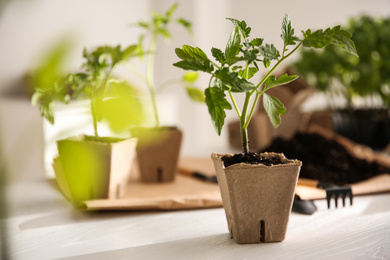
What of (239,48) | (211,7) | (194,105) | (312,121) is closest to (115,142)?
(239,48)

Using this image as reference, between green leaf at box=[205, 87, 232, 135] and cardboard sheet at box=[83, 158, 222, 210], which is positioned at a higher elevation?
green leaf at box=[205, 87, 232, 135]

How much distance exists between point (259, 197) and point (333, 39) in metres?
0.22

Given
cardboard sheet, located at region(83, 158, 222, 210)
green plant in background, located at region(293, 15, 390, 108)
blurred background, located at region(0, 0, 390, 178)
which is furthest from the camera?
green plant in background, located at region(293, 15, 390, 108)

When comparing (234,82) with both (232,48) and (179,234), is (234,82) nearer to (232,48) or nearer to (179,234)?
(232,48)

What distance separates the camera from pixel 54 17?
183 centimetres

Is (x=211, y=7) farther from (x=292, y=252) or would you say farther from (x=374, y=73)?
(x=292, y=252)

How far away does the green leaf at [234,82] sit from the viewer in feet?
1.71

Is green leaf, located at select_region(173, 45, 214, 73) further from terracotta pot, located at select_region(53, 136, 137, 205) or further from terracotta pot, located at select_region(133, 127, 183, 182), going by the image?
terracotta pot, located at select_region(133, 127, 183, 182)

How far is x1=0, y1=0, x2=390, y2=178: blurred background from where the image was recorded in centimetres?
67

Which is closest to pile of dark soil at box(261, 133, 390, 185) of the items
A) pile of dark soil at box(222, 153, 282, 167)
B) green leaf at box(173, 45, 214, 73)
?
pile of dark soil at box(222, 153, 282, 167)

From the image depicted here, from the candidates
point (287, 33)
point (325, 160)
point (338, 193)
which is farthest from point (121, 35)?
point (287, 33)

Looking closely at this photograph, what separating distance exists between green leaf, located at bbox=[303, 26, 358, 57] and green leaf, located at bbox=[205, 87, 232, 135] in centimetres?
12

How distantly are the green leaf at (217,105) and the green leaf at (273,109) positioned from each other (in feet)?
0.16

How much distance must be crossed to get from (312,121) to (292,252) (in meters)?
1.07
